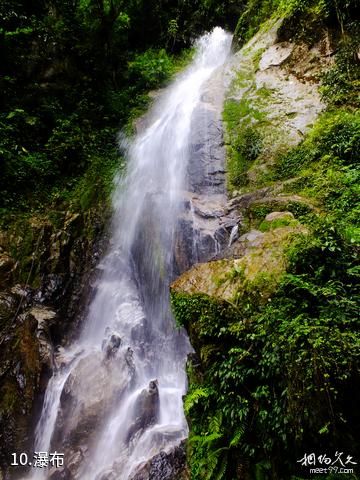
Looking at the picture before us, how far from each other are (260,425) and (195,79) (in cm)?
1449

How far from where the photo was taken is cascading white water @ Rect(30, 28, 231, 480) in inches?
240

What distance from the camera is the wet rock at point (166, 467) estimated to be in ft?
15.6

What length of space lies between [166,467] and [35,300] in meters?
5.22

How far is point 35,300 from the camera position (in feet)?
27.2

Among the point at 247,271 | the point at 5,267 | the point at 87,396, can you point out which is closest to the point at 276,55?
the point at 247,271

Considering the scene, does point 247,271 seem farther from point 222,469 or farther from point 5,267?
point 5,267

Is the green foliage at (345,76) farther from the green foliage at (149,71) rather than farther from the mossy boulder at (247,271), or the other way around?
the green foliage at (149,71)

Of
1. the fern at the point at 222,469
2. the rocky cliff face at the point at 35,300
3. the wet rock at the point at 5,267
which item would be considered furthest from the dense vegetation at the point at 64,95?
the fern at the point at 222,469

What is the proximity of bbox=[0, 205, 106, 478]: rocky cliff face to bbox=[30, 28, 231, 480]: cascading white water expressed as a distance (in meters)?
0.38

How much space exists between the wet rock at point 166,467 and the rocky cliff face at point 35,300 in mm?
2903

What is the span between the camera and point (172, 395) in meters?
6.49

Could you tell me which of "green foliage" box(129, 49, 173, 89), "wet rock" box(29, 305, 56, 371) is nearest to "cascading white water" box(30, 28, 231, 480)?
"wet rock" box(29, 305, 56, 371)

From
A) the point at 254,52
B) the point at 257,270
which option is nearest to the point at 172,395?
the point at 257,270

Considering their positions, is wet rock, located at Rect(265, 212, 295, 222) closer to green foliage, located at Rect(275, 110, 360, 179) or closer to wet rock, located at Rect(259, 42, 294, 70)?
green foliage, located at Rect(275, 110, 360, 179)
